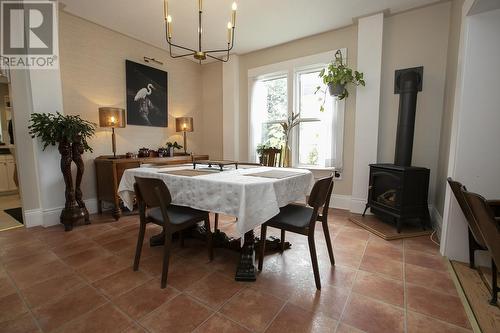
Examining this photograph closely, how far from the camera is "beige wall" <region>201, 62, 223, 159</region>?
186 inches

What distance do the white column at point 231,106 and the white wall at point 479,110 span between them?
3318 millimetres

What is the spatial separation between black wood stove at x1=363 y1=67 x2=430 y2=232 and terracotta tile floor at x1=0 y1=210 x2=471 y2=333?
411 mm

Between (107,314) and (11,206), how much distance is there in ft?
12.8

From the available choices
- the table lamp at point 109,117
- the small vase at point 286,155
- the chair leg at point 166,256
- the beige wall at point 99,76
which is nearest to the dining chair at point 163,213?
the chair leg at point 166,256

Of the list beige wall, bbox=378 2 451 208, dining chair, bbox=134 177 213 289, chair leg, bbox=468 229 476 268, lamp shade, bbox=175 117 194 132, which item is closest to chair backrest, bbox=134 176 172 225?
dining chair, bbox=134 177 213 289

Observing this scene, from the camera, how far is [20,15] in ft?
8.37

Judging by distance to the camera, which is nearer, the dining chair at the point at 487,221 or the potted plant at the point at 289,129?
the dining chair at the point at 487,221

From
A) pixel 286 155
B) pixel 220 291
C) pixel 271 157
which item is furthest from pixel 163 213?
pixel 286 155

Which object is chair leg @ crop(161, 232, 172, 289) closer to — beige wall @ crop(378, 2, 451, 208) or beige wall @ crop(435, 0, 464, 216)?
beige wall @ crop(435, 0, 464, 216)

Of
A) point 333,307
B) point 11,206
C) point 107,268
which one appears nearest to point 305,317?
point 333,307

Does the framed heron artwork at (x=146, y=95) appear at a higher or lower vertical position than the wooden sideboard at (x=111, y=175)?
higher

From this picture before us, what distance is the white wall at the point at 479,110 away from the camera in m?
1.81

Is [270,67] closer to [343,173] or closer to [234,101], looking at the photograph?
[234,101]

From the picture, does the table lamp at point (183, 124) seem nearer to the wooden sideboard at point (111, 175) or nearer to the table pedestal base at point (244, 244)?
the wooden sideboard at point (111, 175)
